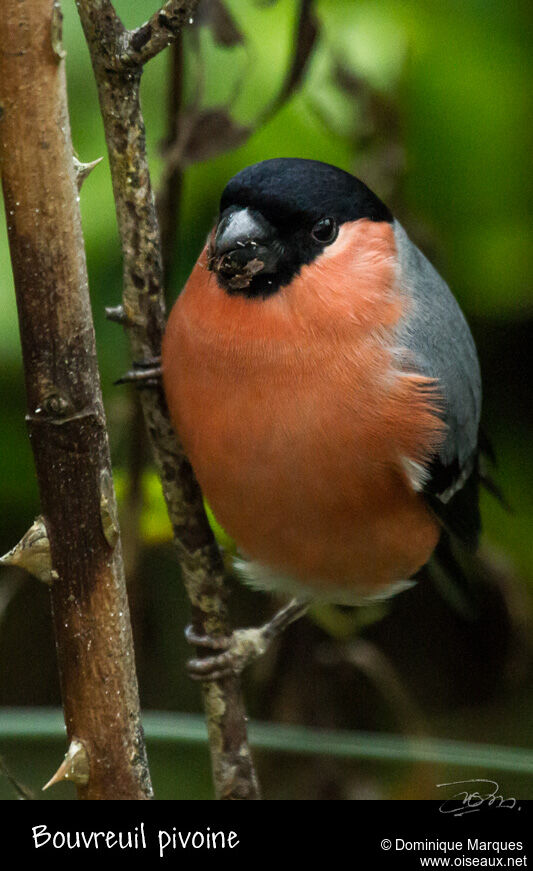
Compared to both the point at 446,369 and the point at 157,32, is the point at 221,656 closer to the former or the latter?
the point at 446,369

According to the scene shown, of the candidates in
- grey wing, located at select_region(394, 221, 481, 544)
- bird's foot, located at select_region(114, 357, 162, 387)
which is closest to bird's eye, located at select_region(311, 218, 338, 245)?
grey wing, located at select_region(394, 221, 481, 544)

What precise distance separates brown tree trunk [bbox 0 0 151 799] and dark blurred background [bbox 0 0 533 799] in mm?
528

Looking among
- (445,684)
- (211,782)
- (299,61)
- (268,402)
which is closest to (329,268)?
(268,402)

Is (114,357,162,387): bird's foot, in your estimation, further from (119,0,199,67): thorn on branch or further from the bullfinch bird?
(119,0,199,67): thorn on branch

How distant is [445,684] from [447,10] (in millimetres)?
1354

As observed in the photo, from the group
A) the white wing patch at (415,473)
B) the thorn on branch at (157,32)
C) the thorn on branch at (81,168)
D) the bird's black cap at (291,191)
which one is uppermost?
the thorn on branch at (157,32)

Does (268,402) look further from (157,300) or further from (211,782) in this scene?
(211,782)

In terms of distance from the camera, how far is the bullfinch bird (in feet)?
3.79

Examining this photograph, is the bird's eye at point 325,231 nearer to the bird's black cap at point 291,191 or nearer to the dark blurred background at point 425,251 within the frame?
the bird's black cap at point 291,191

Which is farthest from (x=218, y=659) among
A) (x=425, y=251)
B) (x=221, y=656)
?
(x=425, y=251)

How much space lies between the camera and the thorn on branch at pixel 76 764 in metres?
0.95
